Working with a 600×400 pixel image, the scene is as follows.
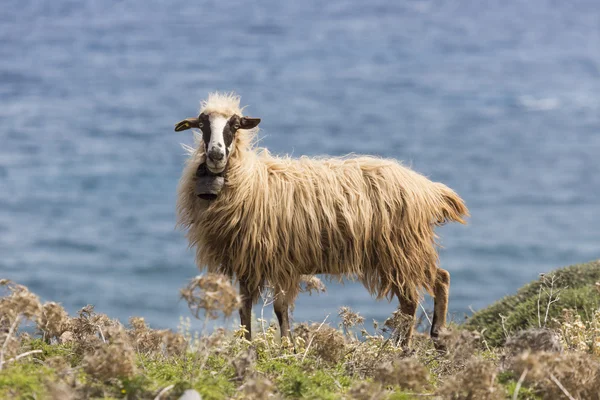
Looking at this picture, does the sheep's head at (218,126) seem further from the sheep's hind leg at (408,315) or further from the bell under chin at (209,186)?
the sheep's hind leg at (408,315)

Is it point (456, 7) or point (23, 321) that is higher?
point (456, 7)

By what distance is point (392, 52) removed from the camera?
213 ft

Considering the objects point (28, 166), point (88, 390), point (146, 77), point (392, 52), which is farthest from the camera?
point (392, 52)

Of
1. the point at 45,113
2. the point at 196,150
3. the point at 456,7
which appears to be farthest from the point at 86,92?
the point at 196,150

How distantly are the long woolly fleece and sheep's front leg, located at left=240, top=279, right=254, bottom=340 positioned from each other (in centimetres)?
8

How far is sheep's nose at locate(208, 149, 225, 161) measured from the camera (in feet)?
27.4

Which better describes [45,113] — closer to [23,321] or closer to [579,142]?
[579,142]

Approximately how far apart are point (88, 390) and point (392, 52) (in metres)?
60.0

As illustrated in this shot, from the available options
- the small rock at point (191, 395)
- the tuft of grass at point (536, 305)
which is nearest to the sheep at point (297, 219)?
the tuft of grass at point (536, 305)

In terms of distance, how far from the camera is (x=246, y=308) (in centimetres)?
873

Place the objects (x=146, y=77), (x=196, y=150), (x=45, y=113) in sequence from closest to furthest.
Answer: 1. (x=196, y=150)
2. (x=45, y=113)
3. (x=146, y=77)

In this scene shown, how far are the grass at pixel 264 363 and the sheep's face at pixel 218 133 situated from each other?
1.48 meters

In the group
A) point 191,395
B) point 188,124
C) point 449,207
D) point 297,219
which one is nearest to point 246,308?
point 297,219

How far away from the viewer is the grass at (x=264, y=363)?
252 inches
